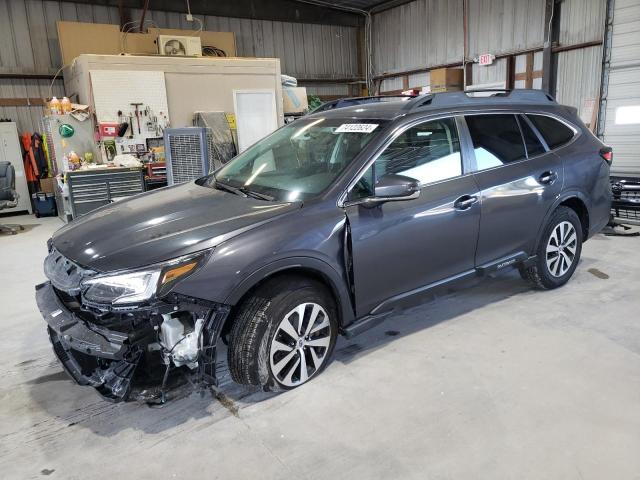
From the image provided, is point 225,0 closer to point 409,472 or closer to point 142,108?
point 142,108

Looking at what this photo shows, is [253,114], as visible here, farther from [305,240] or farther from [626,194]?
[305,240]

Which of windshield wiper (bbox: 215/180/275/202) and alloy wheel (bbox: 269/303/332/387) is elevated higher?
windshield wiper (bbox: 215/180/275/202)

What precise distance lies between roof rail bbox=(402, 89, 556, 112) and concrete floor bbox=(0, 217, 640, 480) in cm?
142

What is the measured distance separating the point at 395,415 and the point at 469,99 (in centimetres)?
204

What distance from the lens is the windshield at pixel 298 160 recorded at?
8.66 ft

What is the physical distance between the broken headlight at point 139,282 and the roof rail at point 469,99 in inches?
62.8

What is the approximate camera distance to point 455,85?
1101 cm

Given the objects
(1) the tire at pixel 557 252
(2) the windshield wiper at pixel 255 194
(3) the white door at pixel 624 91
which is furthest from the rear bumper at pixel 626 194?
(2) the windshield wiper at pixel 255 194

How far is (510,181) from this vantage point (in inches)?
125

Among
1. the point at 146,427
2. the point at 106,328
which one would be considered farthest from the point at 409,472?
the point at 106,328

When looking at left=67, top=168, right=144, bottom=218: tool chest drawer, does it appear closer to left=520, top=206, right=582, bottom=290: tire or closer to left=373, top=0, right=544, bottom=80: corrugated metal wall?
left=520, top=206, right=582, bottom=290: tire

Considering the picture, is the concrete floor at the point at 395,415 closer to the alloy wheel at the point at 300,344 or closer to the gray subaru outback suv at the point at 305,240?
the alloy wheel at the point at 300,344

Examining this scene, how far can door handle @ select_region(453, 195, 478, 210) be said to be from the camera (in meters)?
2.88

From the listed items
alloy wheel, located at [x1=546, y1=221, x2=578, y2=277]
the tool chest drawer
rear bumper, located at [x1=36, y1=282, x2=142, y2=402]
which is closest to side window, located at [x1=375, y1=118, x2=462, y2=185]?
alloy wheel, located at [x1=546, y1=221, x2=578, y2=277]
